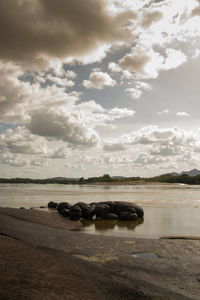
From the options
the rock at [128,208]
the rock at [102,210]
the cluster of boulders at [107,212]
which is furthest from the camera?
the rock at [102,210]

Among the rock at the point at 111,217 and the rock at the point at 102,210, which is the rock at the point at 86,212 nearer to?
the rock at the point at 102,210

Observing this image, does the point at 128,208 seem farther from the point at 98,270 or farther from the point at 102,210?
the point at 98,270

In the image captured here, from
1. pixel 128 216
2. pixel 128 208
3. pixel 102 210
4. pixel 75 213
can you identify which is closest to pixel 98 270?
pixel 128 216

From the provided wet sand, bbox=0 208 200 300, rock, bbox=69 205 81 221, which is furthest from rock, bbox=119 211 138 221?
wet sand, bbox=0 208 200 300

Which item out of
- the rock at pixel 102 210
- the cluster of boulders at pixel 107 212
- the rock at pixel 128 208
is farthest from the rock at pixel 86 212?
the rock at pixel 128 208

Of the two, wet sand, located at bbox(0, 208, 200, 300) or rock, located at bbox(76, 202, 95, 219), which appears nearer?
wet sand, located at bbox(0, 208, 200, 300)

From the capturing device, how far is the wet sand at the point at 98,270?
14.8 ft

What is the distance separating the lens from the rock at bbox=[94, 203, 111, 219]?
20573 mm

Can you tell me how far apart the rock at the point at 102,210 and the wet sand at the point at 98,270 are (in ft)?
33.5

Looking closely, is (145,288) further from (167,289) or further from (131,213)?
(131,213)

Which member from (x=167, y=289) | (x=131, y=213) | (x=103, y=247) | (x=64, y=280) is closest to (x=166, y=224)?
(x=131, y=213)

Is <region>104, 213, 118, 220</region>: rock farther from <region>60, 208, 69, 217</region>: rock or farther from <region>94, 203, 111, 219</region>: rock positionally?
<region>60, 208, 69, 217</region>: rock

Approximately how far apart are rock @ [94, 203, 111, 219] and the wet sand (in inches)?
402

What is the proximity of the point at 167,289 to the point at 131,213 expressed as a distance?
47.6 ft
